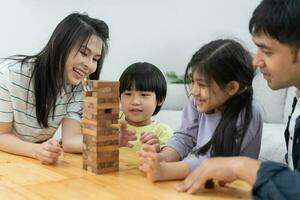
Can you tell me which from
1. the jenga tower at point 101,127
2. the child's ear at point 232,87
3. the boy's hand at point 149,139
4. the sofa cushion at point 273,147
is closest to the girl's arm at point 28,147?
the jenga tower at point 101,127

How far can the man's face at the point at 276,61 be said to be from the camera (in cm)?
80

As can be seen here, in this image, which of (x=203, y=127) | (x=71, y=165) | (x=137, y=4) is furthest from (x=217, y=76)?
(x=137, y=4)

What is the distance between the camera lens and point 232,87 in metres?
0.99

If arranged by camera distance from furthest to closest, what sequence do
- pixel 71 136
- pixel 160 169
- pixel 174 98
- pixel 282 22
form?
pixel 174 98 → pixel 71 136 → pixel 160 169 → pixel 282 22

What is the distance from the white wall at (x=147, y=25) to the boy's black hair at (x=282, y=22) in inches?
69.8

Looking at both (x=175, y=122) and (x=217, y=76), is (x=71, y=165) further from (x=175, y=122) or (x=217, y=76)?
(x=175, y=122)

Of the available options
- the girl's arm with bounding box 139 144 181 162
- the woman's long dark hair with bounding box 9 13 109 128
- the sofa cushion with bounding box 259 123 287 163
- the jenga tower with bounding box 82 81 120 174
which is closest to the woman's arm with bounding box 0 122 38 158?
the woman's long dark hair with bounding box 9 13 109 128

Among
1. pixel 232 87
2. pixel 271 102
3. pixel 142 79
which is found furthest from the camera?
pixel 271 102

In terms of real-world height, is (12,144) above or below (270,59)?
below

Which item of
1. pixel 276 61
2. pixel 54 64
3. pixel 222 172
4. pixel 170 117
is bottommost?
pixel 170 117

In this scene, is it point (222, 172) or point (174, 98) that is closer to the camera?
point (222, 172)

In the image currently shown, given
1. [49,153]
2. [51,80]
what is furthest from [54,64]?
[49,153]

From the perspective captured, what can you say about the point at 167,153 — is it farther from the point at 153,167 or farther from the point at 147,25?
the point at 147,25

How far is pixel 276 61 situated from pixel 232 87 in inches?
7.6
